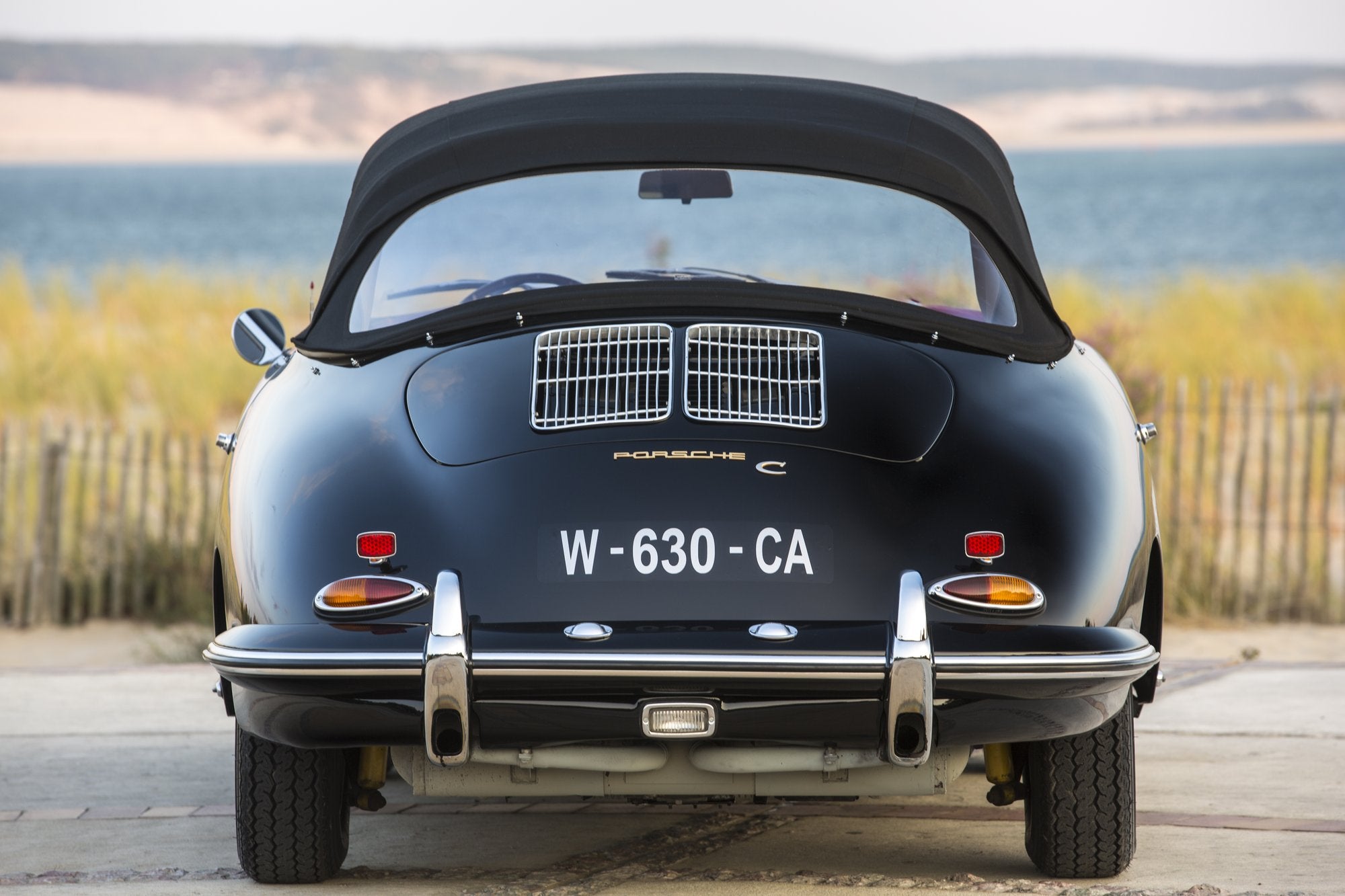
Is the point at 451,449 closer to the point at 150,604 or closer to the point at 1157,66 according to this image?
the point at 150,604

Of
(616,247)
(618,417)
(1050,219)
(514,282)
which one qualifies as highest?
(1050,219)

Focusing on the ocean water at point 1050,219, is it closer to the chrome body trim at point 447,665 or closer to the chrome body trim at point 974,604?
the chrome body trim at point 447,665

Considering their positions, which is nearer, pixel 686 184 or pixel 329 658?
pixel 329 658

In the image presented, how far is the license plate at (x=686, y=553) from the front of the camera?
3035 mm

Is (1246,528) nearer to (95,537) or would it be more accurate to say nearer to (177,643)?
(177,643)

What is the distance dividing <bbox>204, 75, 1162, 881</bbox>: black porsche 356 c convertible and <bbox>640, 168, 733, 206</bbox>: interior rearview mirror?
0.04 metres

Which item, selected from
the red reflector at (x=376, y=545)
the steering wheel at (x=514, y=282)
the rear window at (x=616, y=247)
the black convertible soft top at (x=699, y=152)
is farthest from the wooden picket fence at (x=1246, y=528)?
the red reflector at (x=376, y=545)

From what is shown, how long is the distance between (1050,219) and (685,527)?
55650 millimetres

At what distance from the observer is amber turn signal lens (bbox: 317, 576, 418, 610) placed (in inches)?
121

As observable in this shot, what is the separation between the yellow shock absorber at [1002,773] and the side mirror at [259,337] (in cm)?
209

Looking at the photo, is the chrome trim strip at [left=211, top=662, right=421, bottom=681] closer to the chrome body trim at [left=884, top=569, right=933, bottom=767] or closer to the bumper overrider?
the bumper overrider

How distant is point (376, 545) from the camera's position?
3125mm

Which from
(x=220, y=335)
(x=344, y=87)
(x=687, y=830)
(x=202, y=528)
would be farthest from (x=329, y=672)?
(x=344, y=87)

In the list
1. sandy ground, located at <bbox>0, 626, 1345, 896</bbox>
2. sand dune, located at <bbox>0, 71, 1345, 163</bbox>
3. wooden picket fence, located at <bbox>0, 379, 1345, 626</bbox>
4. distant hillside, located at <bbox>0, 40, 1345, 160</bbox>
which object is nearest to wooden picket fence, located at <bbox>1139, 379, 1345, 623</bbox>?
wooden picket fence, located at <bbox>0, 379, 1345, 626</bbox>
